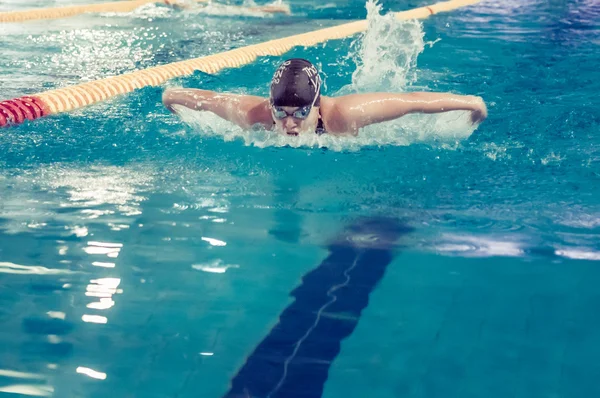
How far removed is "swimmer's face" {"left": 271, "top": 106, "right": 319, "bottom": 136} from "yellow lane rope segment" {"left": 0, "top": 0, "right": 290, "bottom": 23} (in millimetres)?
6449

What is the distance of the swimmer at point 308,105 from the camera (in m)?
3.83

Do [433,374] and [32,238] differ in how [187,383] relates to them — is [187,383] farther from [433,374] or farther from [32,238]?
[32,238]

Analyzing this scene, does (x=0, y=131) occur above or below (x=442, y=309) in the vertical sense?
above

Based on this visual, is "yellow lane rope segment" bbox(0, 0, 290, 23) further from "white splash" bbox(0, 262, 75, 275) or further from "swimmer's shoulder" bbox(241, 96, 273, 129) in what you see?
"white splash" bbox(0, 262, 75, 275)

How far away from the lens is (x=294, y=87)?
3.78m

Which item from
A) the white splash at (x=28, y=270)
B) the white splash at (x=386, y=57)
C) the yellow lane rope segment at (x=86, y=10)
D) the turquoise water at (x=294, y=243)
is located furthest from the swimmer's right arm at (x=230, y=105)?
the yellow lane rope segment at (x=86, y=10)

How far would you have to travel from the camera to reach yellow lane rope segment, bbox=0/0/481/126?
4.99 m

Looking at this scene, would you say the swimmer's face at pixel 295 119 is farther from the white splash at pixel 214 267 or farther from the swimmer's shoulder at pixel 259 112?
the white splash at pixel 214 267

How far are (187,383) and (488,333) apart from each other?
3.55 ft

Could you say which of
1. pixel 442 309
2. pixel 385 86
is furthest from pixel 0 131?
pixel 442 309

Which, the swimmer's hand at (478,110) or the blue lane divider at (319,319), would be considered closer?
the blue lane divider at (319,319)

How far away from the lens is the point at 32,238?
10.6 ft

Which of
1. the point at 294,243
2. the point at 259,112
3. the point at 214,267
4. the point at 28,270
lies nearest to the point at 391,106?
the point at 259,112

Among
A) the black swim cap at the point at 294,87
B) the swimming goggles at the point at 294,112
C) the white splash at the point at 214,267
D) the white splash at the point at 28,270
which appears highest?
the black swim cap at the point at 294,87
